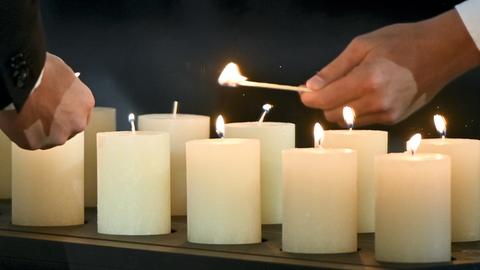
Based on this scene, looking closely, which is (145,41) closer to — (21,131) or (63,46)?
(63,46)

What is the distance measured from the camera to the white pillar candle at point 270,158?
1.48 m

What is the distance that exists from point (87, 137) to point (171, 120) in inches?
5.7

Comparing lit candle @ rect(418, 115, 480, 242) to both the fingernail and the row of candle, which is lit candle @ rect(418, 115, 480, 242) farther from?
the fingernail

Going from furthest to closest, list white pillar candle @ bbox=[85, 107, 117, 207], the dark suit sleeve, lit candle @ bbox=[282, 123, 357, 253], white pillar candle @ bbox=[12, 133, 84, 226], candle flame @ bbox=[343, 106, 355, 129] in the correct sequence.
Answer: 1. white pillar candle @ bbox=[85, 107, 117, 207]
2. white pillar candle @ bbox=[12, 133, 84, 226]
3. candle flame @ bbox=[343, 106, 355, 129]
4. lit candle @ bbox=[282, 123, 357, 253]
5. the dark suit sleeve

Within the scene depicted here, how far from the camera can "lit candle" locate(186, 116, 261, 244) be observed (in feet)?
4.41

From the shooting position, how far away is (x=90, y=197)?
1.66m

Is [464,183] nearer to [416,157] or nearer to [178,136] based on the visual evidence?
[416,157]

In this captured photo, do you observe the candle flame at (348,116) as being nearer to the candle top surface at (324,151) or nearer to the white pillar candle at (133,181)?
the candle top surface at (324,151)

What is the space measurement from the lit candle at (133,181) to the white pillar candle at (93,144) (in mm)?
198

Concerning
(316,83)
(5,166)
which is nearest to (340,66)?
(316,83)

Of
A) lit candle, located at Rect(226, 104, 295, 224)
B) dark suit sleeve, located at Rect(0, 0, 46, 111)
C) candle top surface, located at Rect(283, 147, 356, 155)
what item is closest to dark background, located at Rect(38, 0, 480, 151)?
lit candle, located at Rect(226, 104, 295, 224)

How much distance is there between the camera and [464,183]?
137 centimetres

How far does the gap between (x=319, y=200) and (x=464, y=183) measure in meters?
0.19

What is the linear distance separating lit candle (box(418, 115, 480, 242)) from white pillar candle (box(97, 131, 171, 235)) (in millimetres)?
313
